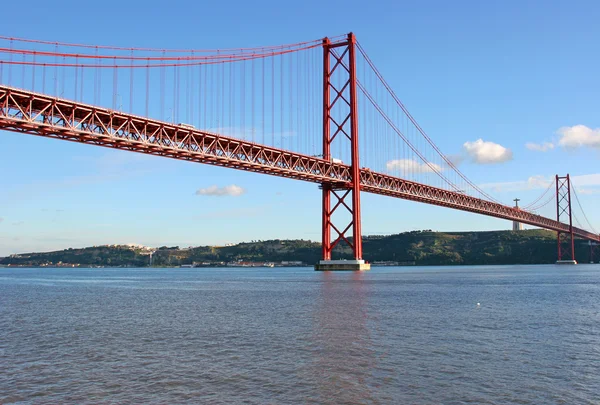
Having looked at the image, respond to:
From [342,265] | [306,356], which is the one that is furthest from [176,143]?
[306,356]

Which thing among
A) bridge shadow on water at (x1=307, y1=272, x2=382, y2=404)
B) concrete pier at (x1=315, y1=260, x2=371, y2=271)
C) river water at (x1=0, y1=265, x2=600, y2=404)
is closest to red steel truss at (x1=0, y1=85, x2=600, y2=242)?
concrete pier at (x1=315, y1=260, x2=371, y2=271)

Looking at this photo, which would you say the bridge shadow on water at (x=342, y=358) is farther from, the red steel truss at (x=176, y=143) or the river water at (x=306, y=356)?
the red steel truss at (x=176, y=143)

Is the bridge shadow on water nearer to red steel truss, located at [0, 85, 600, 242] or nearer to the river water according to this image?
the river water

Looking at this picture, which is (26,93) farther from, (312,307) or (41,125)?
(312,307)

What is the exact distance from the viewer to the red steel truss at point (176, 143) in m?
41.2

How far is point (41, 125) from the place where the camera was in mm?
41188

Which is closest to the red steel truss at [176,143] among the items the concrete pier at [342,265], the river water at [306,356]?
the concrete pier at [342,265]

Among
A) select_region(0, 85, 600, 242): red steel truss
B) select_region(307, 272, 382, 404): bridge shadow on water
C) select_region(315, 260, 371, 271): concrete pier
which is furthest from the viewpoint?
select_region(315, 260, 371, 271): concrete pier

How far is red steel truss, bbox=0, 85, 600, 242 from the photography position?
41250 millimetres

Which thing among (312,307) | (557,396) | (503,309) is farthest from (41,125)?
(557,396)

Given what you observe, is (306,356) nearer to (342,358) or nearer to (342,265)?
(342,358)

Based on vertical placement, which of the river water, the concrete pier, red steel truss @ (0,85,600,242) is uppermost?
red steel truss @ (0,85,600,242)

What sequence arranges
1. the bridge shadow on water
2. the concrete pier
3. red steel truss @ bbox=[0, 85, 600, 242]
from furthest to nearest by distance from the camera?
the concrete pier → red steel truss @ bbox=[0, 85, 600, 242] → the bridge shadow on water

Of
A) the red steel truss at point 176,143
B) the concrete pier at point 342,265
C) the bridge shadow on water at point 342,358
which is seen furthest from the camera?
the concrete pier at point 342,265
